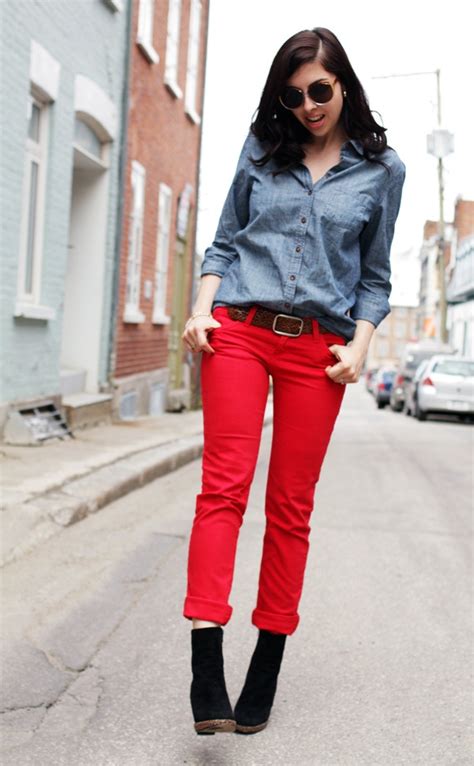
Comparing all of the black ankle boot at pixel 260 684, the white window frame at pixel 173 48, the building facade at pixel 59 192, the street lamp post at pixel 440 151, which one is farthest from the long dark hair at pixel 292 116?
the street lamp post at pixel 440 151

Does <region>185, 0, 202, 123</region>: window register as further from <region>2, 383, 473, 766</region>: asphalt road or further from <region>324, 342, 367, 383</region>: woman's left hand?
<region>324, 342, 367, 383</region>: woman's left hand

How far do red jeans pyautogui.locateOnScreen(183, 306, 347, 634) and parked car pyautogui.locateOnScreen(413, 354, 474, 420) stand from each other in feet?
61.4

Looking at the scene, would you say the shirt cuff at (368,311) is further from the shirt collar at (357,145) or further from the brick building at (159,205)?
the brick building at (159,205)

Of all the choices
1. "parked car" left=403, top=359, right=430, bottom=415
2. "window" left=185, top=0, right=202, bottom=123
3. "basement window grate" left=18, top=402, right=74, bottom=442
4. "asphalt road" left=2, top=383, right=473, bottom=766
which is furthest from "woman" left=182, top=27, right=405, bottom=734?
"parked car" left=403, top=359, right=430, bottom=415

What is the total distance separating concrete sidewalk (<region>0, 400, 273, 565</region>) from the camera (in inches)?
232

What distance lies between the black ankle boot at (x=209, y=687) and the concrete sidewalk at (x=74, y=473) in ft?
9.01

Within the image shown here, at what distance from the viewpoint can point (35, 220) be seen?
10000mm

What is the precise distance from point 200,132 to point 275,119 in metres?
15.7

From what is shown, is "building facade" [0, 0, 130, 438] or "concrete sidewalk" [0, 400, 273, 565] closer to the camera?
"concrete sidewalk" [0, 400, 273, 565]

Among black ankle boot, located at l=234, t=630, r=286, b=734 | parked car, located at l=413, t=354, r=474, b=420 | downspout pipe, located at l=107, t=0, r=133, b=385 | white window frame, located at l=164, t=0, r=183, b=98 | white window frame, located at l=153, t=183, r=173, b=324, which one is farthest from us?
parked car, located at l=413, t=354, r=474, b=420

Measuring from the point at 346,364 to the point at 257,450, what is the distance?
33cm

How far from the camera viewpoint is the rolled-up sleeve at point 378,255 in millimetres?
3006

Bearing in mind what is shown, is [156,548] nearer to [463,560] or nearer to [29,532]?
[29,532]

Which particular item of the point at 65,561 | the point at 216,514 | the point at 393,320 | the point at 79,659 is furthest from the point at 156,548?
the point at 393,320
